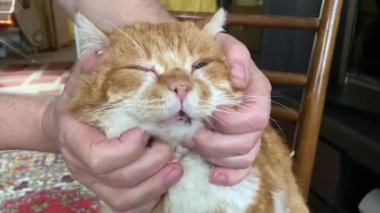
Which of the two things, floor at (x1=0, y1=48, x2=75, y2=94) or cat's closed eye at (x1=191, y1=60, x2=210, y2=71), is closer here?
cat's closed eye at (x1=191, y1=60, x2=210, y2=71)

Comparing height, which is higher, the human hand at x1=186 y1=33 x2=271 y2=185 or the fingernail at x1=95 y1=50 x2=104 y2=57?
the fingernail at x1=95 y1=50 x2=104 y2=57

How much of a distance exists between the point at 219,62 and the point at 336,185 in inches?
33.7

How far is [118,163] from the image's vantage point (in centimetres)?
47

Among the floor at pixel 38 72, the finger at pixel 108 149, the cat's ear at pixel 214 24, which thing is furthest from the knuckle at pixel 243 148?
the floor at pixel 38 72

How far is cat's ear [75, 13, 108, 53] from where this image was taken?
0.60 metres

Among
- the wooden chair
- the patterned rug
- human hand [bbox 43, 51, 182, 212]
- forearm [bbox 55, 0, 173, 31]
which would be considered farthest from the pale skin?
→ the patterned rug

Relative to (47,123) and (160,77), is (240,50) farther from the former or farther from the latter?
(47,123)

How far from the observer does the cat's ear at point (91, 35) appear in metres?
0.60

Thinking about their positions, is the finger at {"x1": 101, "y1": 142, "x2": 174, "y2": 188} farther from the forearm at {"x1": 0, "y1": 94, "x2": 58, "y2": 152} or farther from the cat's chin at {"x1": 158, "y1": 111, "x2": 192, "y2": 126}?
the forearm at {"x1": 0, "y1": 94, "x2": 58, "y2": 152}

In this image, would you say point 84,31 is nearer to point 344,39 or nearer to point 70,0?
point 70,0

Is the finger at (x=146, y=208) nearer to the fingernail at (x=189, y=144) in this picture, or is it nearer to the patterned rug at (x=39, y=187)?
the fingernail at (x=189, y=144)

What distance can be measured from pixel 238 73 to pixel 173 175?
0.15 metres

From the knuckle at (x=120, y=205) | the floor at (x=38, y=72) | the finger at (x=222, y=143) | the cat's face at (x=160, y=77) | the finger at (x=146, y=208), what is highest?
the cat's face at (x=160, y=77)

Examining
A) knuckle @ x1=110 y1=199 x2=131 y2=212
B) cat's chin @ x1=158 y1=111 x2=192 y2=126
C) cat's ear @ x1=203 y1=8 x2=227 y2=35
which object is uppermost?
cat's ear @ x1=203 y1=8 x2=227 y2=35
